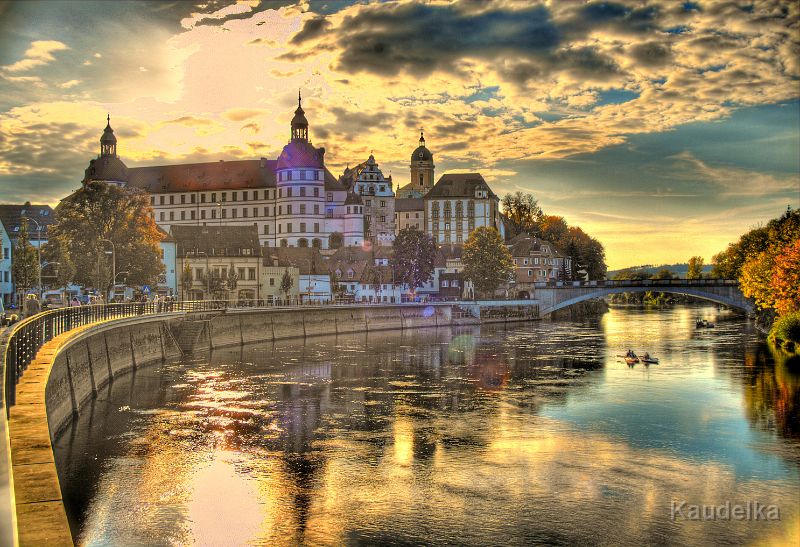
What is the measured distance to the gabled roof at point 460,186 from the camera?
193625mm

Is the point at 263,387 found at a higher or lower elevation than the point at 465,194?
lower

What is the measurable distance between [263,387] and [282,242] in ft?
356

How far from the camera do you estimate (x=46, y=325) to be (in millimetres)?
36094

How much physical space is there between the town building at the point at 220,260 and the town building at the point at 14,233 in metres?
19.0

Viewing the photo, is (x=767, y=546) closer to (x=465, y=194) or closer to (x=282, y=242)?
(x=282, y=242)

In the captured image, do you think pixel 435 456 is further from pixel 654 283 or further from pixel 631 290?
pixel 654 283

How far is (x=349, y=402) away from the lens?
153 ft

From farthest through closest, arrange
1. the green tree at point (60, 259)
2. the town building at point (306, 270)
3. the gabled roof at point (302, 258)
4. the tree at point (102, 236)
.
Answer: the gabled roof at point (302, 258), the town building at point (306, 270), the tree at point (102, 236), the green tree at point (60, 259)

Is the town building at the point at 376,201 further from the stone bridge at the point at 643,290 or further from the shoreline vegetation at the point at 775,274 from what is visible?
the shoreline vegetation at the point at 775,274

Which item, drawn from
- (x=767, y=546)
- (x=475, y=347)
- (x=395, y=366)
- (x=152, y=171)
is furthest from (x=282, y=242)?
(x=767, y=546)

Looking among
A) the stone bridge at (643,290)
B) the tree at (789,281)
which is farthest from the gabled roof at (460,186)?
the tree at (789,281)

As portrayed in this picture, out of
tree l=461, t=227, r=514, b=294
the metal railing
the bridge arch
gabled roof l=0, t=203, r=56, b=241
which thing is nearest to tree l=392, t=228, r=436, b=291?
tree l=461, t=227, r=514, b=294

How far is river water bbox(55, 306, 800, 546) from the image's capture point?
24.4m

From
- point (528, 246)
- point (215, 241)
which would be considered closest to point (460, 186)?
point (528, 246)
